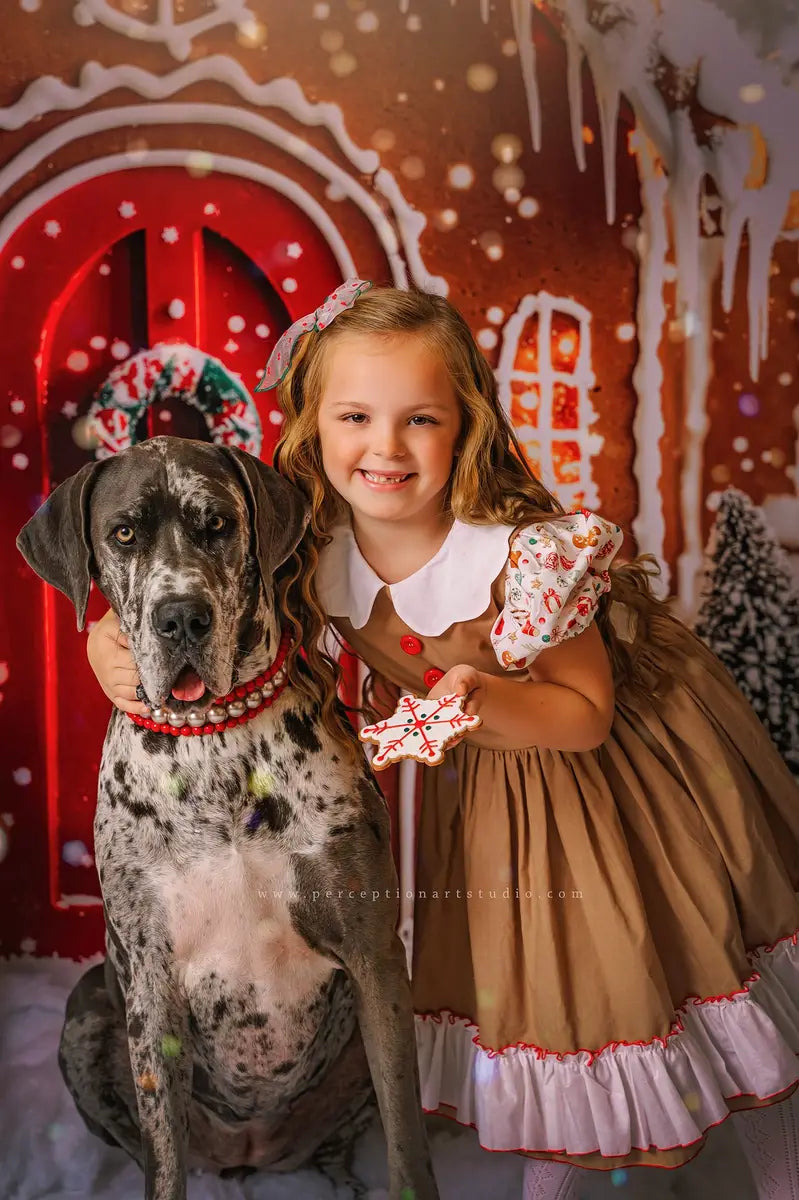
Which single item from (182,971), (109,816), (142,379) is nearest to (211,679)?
Answer: (109,816)

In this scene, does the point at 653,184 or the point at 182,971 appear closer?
the point at 182,971

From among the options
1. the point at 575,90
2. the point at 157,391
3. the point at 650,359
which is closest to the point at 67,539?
the point at 157,391

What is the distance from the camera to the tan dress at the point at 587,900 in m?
1.56

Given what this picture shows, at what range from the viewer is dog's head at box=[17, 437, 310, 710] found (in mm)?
1383

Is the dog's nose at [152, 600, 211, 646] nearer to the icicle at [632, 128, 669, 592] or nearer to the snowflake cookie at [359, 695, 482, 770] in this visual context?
the snowflake cookie at [359, 695, 482, 770]

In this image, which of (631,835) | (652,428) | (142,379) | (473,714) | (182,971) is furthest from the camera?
(652,428)

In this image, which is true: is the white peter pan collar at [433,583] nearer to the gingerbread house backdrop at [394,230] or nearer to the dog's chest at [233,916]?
the dog's chest at [233,916]

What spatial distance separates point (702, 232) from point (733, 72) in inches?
13.4

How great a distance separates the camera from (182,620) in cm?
136


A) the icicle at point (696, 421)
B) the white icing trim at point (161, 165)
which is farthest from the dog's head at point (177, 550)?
the icicle at point (696, 421)

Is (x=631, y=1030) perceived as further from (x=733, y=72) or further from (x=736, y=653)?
(x=733, y=72)

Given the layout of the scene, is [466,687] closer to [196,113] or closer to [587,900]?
[587,900]

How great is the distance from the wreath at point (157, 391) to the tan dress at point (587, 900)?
699 millimetres

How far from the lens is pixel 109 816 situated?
4.99 feet
